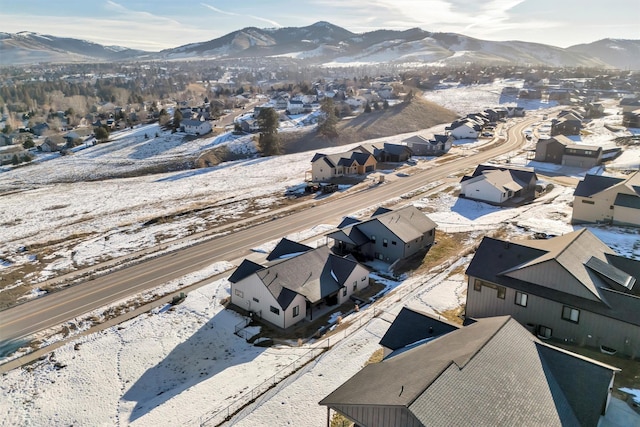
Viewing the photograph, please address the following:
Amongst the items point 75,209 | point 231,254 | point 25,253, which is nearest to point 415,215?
point 231,254

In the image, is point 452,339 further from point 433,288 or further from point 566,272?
point 433,288

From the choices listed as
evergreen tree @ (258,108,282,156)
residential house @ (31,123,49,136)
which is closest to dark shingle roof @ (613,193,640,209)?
evergreen tree @ (258,108,282,156)

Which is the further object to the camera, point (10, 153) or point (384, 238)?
point (10, 153)

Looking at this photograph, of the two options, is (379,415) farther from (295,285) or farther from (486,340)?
Answer: (295,285)

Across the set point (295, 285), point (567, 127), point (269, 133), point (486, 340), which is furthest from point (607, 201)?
point (269, 133)

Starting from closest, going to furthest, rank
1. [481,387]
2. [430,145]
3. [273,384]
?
[481,387], [273,384], [430,145]

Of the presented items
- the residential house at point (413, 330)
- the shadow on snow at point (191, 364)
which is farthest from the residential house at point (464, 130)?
the residential house at point (413, 330)

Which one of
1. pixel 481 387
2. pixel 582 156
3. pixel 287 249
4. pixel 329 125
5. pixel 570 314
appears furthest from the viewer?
pixel 329 125

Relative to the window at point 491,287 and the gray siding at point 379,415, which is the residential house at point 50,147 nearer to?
the window at point 491,287
